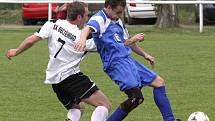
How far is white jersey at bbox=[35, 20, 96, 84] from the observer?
6961 millimetres

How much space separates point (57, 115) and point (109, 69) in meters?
1.54

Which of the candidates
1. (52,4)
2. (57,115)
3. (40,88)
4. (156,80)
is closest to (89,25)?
(156,80)

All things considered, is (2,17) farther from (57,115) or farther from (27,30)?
(57,115)

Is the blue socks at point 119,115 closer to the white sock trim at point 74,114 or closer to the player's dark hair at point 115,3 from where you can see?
the white sock trim at point 74,114

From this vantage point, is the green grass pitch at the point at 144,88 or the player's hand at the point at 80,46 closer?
the player's hand at the point at 80,46

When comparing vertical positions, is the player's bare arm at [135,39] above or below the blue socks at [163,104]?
above

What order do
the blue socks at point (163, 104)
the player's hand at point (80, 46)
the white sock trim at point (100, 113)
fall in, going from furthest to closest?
the blue socks at point (163, 104), the white sock trim at point (100, 113), the player's hand at point (80, 46)

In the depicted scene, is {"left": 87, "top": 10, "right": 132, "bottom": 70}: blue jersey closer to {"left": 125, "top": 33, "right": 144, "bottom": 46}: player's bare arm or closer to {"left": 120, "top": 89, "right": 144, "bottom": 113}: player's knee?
{"left": 125, "top": 33, "right": 144, "bottom": 46}: player's bare arm

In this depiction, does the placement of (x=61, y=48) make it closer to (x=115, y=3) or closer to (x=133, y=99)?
(x=115, y=3)

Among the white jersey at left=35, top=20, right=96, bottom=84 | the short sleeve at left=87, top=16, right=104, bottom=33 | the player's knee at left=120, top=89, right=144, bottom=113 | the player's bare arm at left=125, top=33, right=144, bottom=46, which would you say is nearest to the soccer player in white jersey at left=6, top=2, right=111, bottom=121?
the white jersey at left=35, top=20, right=96, bottom=84

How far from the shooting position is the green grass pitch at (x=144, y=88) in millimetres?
8617

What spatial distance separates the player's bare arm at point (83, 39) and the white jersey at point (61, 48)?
18cm

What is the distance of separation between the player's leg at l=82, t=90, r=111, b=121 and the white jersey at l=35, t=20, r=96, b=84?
0.32m

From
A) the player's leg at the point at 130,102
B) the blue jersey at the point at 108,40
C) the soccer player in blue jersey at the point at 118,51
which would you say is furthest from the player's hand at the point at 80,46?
the player's leg at the point at 130,102
